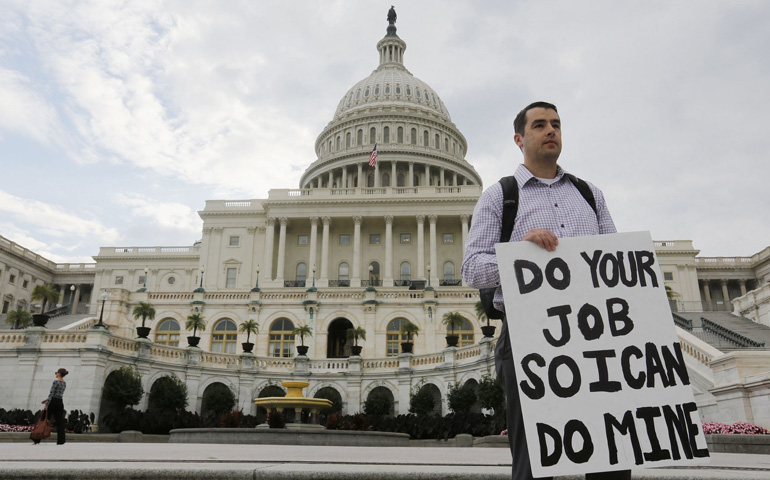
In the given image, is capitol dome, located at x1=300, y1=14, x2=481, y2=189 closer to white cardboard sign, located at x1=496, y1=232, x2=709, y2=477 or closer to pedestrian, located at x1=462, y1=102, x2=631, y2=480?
pedestrian, located at x1=462, y1=102, x2=631, y2=480

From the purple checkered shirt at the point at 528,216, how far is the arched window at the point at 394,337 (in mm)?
45402

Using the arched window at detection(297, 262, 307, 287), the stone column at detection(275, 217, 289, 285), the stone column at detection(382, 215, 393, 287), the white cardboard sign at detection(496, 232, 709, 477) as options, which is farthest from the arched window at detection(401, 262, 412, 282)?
the white cardboard sign at detection(496, 232, 709, 477)

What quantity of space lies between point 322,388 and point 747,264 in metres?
79.9

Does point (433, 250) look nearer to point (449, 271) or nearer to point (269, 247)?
point (449, 271)

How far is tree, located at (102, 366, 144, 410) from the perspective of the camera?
106 feet

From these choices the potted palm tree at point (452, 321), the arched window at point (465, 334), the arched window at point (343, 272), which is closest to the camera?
the potted palm tree at point (452, 321)

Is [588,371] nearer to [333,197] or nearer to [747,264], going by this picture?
[333,197]

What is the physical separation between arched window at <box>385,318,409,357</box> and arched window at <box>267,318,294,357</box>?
7944mm

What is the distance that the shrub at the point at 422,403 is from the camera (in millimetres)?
35406

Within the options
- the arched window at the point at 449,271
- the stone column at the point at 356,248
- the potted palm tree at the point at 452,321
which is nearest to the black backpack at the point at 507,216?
the potted palm tree at the point at 452,321

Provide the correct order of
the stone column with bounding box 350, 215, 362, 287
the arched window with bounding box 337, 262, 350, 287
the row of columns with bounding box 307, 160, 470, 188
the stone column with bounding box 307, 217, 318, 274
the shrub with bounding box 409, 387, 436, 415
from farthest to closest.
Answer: the row of columns with bounding box 307, 160, 470, 188, the arched window with bounding box 337, 262, 350, 287, the stone column with bounding box 307, 217, 318, 274, the stone column with bounding box 350, 215, 362, 287, the shrub with bounding box 409, 387, 436, 415

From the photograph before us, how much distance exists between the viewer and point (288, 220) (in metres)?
81.2

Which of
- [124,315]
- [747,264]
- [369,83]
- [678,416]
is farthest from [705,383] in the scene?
[369,83]

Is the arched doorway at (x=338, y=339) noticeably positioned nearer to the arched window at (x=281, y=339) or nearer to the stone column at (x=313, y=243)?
the arched window at (x=281, y=339)
